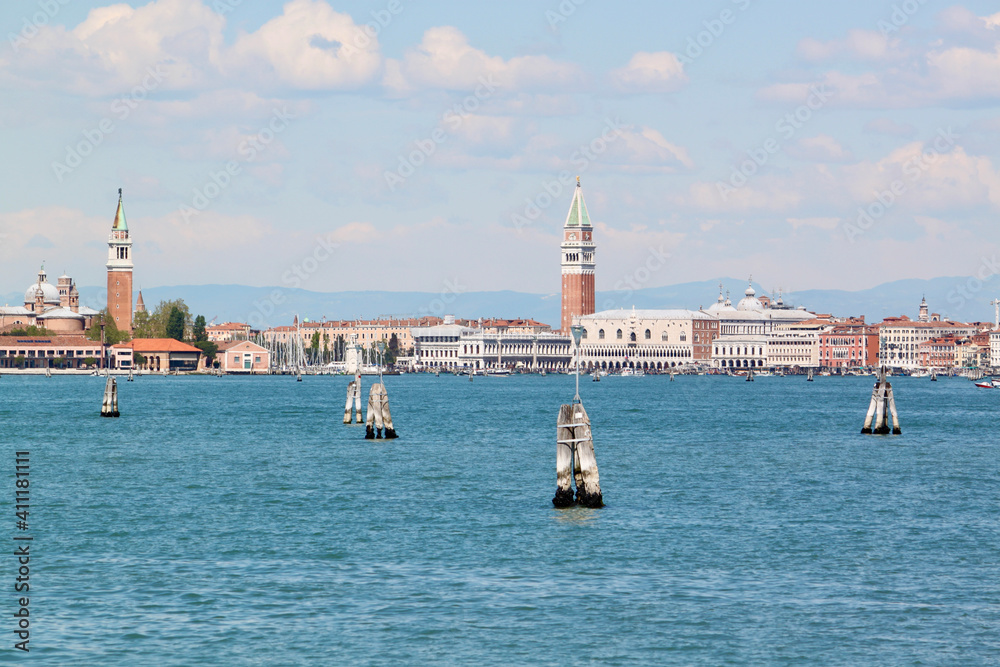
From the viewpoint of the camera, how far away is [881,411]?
161 ft

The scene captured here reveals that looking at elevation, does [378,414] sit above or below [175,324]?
below

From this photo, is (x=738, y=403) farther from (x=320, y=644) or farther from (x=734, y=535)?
(x=320, y=644)

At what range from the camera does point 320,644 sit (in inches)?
593

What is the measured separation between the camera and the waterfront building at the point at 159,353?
155 m

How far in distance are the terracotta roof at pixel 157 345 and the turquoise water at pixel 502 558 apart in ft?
382

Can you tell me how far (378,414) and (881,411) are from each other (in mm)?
16744

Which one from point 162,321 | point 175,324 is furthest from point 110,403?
point 162,321

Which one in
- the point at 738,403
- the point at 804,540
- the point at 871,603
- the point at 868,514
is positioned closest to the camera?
the point at 871,603

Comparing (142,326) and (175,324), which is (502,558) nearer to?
(175,324)

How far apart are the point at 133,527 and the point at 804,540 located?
10158 millimetres

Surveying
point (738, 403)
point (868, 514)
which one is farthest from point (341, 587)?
point (738, 403)

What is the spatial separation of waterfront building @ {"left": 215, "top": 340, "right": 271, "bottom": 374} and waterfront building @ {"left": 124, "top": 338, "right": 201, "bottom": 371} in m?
9.97

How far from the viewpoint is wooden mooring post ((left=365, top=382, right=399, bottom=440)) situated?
4316cm

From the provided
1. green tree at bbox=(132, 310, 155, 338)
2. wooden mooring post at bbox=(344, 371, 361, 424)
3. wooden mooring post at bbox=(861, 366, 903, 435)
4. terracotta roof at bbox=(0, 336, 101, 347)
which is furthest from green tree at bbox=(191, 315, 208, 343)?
wooden mooring post at bbox=(861, 366, 903, 435)
